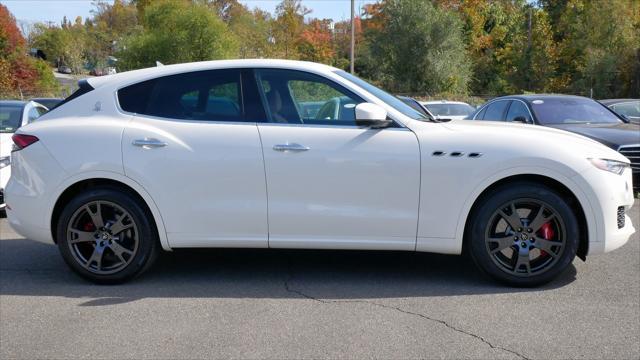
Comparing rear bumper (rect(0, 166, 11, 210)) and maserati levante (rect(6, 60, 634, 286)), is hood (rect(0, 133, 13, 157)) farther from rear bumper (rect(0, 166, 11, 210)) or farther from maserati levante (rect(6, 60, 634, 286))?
maserati levante (rect(6, 60, 634, 286))

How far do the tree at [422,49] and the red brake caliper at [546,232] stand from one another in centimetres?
3734

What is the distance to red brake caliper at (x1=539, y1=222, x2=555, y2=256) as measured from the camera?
4871mm

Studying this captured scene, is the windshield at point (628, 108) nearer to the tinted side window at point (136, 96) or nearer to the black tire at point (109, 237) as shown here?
the tinted side window at point (136, 96)

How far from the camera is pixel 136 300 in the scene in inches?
190

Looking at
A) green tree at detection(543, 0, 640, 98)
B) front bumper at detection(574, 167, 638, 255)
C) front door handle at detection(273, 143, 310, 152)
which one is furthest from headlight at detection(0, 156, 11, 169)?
green tree at detection(543, 0, 640, 98)

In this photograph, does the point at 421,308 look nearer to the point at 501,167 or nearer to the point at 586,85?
the point at 501,167

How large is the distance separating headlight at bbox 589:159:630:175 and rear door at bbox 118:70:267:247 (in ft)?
8.38

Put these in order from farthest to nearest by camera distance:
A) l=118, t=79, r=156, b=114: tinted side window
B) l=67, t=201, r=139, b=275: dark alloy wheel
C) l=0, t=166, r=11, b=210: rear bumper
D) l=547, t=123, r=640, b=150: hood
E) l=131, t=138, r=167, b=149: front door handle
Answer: l=547, t=123, r=640, b=150: hood
l=0, t=166, r=11, b=210: rear bumper
l=118, t=79, r=156, b=114: tinted side window
l=67, t=201, r=139, b=275: dark alloy wheel
l=131, t=138, r=167, b=149: front door handle

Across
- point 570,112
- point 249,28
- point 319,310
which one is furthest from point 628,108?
point 249,28

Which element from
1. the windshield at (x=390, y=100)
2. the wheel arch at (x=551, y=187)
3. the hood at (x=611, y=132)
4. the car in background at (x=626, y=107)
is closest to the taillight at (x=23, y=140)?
the windshield at (x=390, y=100)

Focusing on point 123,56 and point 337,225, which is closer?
point 337,225

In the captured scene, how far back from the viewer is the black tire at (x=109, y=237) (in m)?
5.05

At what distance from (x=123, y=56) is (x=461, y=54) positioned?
2211 cm

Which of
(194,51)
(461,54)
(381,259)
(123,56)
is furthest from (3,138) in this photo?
(461,54)
